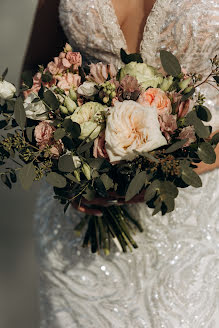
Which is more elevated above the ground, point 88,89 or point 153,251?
point 88,89

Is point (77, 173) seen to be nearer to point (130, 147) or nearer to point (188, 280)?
point (130, 147)

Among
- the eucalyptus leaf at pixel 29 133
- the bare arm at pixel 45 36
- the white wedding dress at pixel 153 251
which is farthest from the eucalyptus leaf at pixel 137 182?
the bare arm at pixel 45 36

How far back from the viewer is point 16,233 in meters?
2.54

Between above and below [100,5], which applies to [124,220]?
below

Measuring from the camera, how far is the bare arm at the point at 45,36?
49.8 inches

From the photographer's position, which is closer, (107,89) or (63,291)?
(107,89)

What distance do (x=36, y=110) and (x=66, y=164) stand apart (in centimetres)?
12

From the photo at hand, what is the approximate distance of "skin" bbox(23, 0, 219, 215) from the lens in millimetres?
1049

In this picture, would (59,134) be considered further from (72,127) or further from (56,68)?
(56,68)

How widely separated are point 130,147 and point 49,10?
70 centimetres

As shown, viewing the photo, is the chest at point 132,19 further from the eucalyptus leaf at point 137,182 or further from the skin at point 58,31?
the eucalyptus leaf at point 137,182

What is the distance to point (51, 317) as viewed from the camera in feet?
4.08

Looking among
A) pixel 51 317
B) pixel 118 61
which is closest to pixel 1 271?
pixel 51 317

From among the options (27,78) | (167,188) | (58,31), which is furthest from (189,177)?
(58,31)
